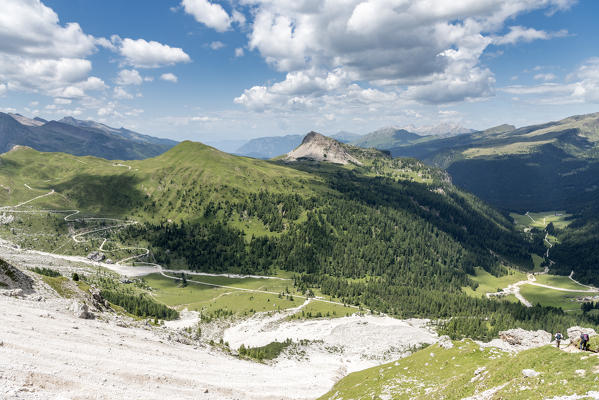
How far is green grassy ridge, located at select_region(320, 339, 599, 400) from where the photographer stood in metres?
29.3

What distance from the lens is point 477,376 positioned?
4209cm

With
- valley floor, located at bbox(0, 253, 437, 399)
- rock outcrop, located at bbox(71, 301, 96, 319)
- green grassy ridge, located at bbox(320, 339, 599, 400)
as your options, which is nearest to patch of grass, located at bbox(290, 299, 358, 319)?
valley floor, located at bbox(0, 253, 437, 399)

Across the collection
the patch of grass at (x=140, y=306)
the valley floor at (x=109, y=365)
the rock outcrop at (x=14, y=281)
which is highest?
the rock outcrop at (x=14, y=281)

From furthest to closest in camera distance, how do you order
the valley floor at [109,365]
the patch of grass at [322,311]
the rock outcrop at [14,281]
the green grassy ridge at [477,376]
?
the patch of grass at [322,311] < the rock outcrop at [14,281] < the valley floor at [109,365] < the green grassy ridge at [477,376]

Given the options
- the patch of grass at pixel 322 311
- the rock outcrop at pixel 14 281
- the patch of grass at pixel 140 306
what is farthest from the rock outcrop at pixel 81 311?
the patch of grass at pixel 322 311

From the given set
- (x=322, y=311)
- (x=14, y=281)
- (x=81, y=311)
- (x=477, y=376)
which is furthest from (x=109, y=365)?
(x=322, y=311)

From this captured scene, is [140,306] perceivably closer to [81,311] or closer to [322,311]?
[322,311]

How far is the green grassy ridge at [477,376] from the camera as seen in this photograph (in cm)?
2933

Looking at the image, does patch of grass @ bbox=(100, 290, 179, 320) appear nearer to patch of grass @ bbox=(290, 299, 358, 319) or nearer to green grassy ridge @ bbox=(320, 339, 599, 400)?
patch of grass @ bbox=(290, 299, 358, 319)

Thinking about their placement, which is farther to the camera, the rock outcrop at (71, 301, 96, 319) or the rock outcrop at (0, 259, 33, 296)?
the rock outcrop at (0, 259, 33, 296)

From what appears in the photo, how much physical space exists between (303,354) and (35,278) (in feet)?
287

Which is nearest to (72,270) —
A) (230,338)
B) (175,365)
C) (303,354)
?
(230,338)

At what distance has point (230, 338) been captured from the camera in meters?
139

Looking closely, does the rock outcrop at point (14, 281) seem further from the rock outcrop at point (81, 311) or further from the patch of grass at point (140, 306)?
the patch of grass at point (140, 306)
